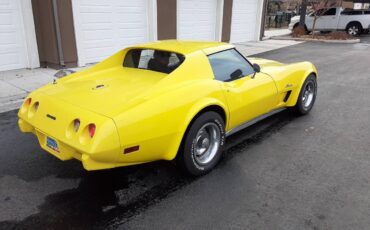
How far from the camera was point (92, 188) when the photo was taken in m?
3.25

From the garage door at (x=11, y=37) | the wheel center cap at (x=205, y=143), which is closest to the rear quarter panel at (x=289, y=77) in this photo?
the wheel center cap at (x=205, y=143)

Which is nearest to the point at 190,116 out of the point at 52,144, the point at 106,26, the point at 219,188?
the point at 219,188

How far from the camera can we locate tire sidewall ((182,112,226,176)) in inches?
129

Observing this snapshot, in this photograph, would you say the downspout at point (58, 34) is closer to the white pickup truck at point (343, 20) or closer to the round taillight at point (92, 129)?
the round taillight at point (92, 129)

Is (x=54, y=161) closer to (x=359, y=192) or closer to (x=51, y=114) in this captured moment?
(x=51, y=114)

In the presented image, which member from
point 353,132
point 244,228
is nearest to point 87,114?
point 244,228

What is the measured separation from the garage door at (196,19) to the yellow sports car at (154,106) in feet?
27.4

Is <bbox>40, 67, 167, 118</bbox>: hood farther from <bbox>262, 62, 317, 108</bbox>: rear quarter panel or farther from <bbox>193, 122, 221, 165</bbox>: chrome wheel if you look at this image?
<bbox>262, 62, 317, 108</bbox>: rear quarter panel

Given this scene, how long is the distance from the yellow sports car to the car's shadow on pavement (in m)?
0.35

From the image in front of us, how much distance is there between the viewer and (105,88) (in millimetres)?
3432

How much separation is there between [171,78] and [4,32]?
676 centimetres

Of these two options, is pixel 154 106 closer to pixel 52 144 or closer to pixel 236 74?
pixel 52 144

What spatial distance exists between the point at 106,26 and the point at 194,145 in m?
7.50

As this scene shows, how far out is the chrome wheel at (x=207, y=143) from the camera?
3504 mm
